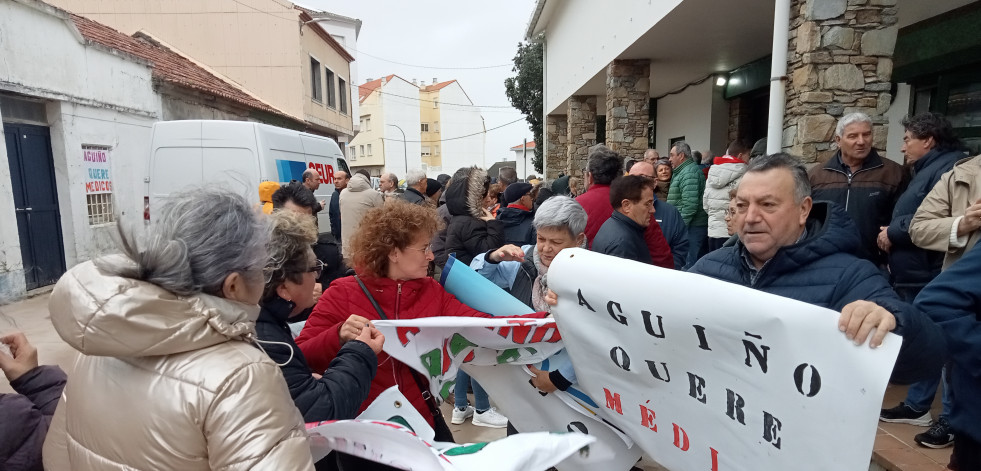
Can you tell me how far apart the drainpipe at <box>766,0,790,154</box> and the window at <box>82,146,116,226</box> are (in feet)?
33.0

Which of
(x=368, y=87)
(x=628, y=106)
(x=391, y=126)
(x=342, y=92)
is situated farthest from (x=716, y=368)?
(x=368, y=87)

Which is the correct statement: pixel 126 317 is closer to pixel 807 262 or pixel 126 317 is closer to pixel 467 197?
pixel 807 262

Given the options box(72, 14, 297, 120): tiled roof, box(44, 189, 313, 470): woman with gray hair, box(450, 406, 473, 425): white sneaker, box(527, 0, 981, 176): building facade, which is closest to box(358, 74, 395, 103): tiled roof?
box(72, 14, 297, 120): tiled roof

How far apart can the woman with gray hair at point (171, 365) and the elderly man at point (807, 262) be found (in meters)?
1.43

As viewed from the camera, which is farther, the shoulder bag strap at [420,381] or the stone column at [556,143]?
the stone column at [556,143]

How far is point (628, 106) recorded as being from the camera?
9.46 metres

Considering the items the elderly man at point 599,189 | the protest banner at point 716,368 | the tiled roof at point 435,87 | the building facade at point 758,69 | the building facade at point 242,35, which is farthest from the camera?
the tiled roof at point 435,87

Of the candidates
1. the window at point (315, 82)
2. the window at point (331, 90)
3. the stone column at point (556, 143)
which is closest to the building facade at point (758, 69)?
the stone column at point (556, 143)

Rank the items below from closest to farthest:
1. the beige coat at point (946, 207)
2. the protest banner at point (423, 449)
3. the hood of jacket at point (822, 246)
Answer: the protest banner at point (423, 449) < the hood of jacket at point (822, 246) < the beige coat at point (946, 207)

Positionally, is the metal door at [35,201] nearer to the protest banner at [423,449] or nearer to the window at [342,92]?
the protest banner at [423,449]

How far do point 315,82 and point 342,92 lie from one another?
411 centimetres

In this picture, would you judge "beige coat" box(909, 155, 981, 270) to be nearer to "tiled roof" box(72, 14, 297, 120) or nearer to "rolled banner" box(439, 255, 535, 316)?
"rolled banner" box(439, 255, 535, 316)

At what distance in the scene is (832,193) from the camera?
12.3 ft

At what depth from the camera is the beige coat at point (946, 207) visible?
9.34 ft
